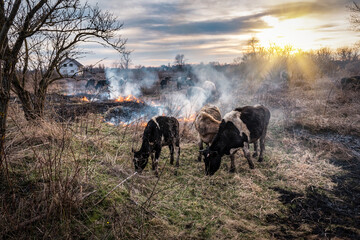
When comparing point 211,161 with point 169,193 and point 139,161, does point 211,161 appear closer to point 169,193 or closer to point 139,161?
point 169,193

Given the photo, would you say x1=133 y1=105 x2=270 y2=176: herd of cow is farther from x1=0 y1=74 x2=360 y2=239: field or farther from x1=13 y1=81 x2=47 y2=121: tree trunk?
x1=13 y1=81 x2=47 y2=121: tree trunk

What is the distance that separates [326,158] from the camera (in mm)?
7895

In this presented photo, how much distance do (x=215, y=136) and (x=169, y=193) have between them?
2470 millimetres

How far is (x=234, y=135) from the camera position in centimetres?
666

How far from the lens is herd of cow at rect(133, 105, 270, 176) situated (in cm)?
635

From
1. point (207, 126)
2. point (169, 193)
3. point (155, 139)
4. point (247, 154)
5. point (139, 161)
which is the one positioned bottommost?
point (169, 193)

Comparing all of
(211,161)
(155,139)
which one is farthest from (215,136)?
(155,139)

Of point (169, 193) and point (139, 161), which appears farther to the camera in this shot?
point (139, 161)

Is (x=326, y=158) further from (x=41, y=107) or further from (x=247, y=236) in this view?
(x=41, y=107)

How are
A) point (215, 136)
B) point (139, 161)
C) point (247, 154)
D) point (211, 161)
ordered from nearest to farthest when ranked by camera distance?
point (139, 161)
point (211, 161)
point (215, 136)
point (247, 154)

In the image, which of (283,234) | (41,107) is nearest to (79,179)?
(283,234)

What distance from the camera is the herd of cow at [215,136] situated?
6352 mm

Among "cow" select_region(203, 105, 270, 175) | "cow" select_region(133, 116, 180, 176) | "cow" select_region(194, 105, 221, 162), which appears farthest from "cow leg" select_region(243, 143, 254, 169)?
"cow" select_region(133, 116, 180, 176)

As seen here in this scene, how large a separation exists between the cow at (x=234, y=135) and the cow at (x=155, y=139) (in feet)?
4.11
